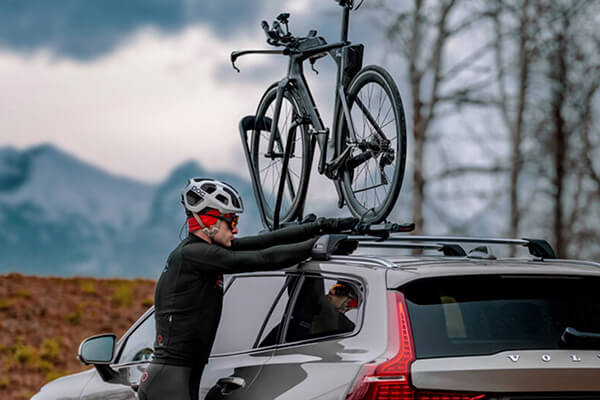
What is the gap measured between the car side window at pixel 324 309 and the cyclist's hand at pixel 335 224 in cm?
77

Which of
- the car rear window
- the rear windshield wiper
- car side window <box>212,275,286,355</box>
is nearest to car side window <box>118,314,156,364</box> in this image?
car side window <box>212,275,286,355</box>

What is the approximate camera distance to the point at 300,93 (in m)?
6.64

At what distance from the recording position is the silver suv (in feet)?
11.4

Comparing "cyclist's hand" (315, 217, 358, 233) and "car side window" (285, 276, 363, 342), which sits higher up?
"cyclist's hand" (315, 217, 358, 233)

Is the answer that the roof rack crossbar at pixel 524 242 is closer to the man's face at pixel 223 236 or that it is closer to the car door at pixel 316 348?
the car door at pixel 316 348

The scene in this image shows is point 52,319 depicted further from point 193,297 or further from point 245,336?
point 245,336

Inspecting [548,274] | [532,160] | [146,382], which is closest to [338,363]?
[548,274]

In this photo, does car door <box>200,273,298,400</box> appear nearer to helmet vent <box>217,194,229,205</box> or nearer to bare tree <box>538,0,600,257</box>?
helmet vent <box>217,194,229,205</box>

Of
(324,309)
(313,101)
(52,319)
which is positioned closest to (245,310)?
(324,309)

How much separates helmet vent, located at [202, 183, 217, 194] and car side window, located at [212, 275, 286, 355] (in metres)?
0.56

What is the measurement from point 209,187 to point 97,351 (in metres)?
1.42

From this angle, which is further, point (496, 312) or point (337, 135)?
point (337, 135)

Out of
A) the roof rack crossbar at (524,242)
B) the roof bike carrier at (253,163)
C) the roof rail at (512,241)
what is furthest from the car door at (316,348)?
the roof bike carrier at (253,163)

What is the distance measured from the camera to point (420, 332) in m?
3.63
